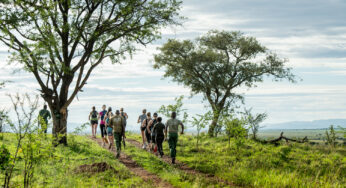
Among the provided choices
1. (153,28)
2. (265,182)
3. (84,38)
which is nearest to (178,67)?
(153,28)

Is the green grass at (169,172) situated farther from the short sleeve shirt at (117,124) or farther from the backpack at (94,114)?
the backpack at (94,114)

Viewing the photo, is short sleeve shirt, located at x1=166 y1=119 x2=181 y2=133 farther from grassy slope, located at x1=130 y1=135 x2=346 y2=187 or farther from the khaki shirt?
the khaki shirt

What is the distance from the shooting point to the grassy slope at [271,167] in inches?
463

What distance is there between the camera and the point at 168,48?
39.2 m

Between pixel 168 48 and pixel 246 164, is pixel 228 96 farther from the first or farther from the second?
pixel 246 164

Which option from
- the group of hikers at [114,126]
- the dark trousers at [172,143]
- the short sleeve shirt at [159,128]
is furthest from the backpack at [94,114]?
the dark trousers at [172,143]

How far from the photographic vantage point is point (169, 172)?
13453mm

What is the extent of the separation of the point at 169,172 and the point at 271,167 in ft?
14.8

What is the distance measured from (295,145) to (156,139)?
10651 millimetres

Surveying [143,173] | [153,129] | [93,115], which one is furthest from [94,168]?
[93,115]

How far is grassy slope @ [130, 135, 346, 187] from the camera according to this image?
38.6ft

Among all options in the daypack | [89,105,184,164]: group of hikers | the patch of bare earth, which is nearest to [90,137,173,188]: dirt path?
[89,105,184,164]: group of hikers

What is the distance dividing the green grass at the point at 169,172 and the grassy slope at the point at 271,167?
1313mm

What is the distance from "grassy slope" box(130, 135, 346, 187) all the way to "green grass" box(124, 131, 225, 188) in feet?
4.31
